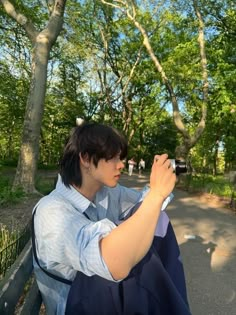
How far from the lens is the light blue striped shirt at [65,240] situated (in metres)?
1.47

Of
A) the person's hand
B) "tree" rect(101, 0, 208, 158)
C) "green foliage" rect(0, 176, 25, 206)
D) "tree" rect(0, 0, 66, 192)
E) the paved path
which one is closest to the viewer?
the person's hand

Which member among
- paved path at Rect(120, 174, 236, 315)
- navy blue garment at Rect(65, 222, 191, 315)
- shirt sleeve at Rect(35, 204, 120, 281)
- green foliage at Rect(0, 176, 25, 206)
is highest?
shirt sleeve at Rect(35, 204, 120, 281)

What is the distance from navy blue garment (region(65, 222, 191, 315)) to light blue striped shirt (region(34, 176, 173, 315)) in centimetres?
11

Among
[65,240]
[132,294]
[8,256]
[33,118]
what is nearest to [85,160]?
[65,240]

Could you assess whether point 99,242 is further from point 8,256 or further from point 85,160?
point 8,256

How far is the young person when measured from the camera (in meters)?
1.42

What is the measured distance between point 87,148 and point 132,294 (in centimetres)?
72

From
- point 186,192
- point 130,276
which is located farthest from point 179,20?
point 130,276

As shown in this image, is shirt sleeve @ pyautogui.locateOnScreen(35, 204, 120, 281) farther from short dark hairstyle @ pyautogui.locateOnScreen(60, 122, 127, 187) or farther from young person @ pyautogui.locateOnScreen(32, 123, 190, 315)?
short dark hairstyle @ pyautogui.locateOnScreen(60, 122, 127, 187)

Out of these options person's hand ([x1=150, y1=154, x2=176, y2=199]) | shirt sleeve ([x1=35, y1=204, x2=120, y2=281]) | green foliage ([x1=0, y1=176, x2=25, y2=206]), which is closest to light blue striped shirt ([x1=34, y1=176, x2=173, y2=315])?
shirt sleeve ([x1=35, y1=204, x2=120, y2=281])

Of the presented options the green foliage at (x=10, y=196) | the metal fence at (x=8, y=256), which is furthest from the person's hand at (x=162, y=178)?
the green foliage at (x=10, y=196)

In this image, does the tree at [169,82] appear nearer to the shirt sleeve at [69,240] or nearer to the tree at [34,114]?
the tree at [34,114]

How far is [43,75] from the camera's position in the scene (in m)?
11.1

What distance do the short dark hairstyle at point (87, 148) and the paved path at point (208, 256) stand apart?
3.05 metres
